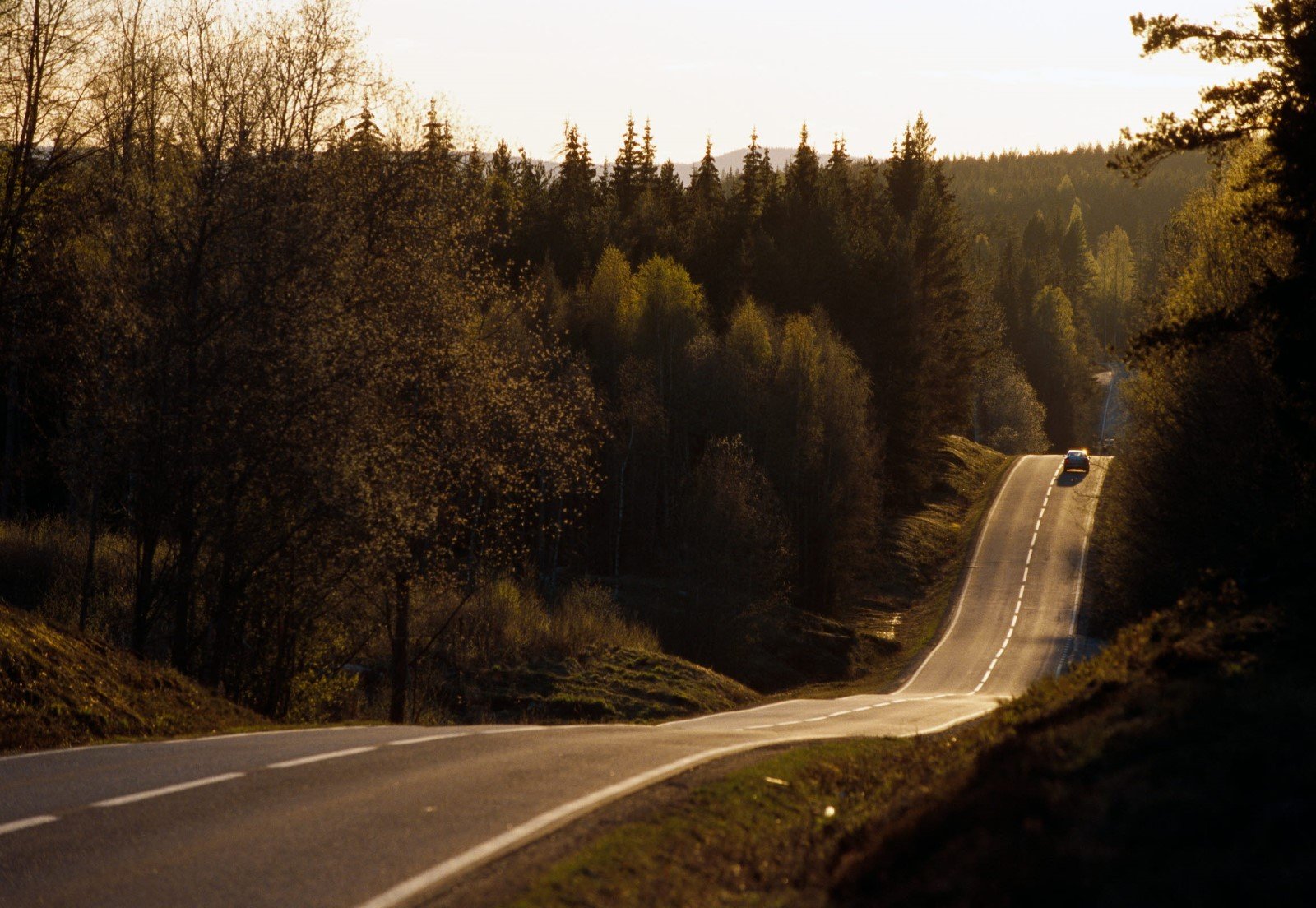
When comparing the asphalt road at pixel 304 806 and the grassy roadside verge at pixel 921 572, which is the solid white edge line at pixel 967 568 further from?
the asphalt road at pixel 304 806

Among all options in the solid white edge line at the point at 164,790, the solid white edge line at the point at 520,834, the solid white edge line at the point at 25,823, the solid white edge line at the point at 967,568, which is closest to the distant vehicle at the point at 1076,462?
the solid white edge line at the point at 967,568

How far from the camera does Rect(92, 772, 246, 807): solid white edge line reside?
8812 millimetres

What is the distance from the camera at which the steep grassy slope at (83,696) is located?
1360cm

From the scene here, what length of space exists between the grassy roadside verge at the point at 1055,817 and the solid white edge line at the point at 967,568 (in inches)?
1344

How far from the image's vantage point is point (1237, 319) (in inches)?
711

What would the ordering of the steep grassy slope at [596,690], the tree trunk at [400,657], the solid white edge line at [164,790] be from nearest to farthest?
the solid white edge line at [164,790] < the tree trunk at [400,657] < the steep grassy slope at [596,690]

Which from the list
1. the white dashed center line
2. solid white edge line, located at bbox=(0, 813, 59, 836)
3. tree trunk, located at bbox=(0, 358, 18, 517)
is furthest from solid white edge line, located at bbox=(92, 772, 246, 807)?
the white dashed center line

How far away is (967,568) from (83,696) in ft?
181

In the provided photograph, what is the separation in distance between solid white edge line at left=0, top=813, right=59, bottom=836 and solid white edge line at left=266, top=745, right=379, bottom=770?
85.3 inches

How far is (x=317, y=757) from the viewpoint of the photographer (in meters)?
11.0

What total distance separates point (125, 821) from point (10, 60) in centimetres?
1960

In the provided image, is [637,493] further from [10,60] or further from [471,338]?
[10,60]

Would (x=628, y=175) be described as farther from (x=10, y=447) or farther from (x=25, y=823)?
(x=25, y=823)

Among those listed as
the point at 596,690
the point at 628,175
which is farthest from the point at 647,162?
the point at 596,690
